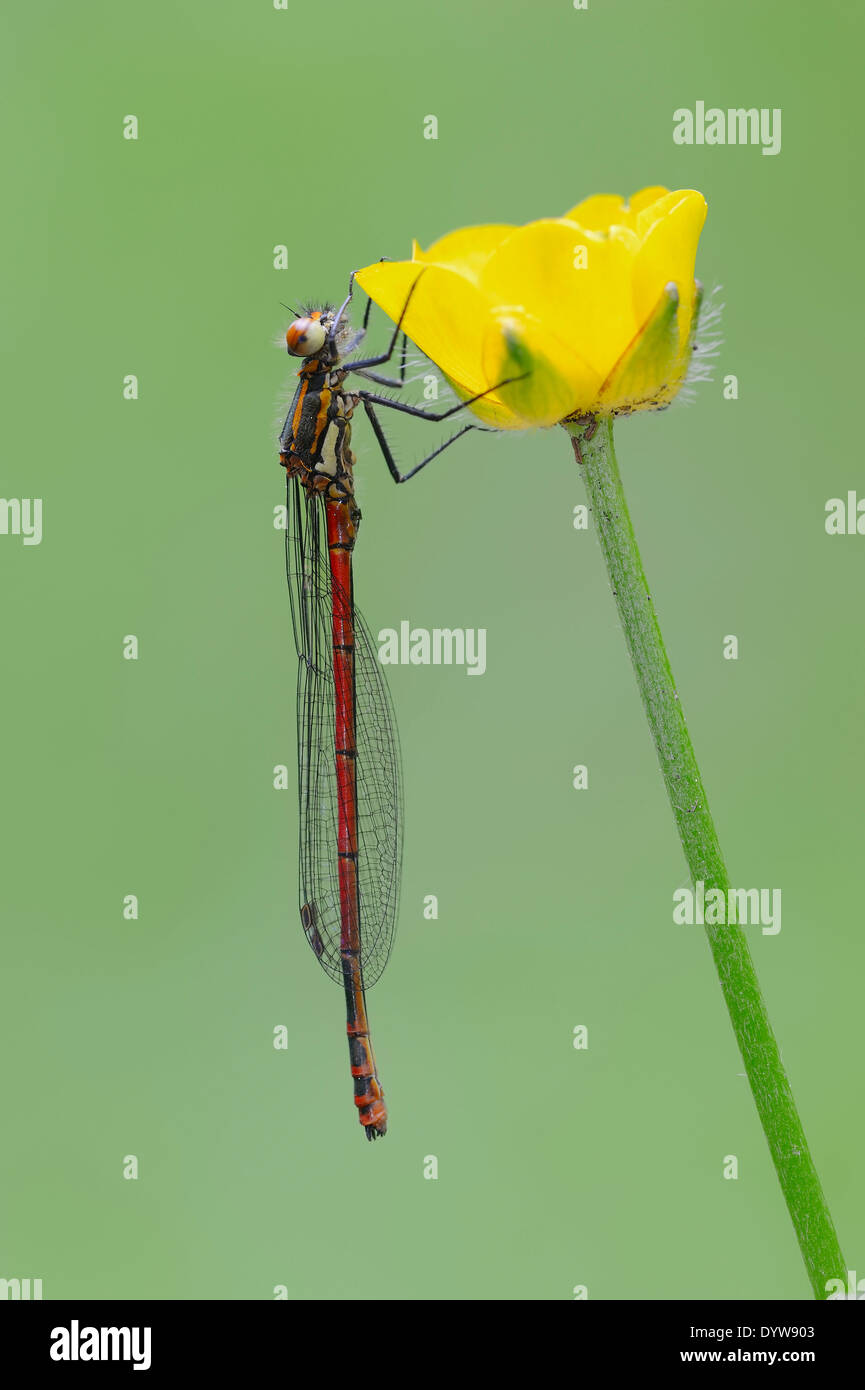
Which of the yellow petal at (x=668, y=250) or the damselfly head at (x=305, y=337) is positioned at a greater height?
the damselfly head at (x=305, y=337)

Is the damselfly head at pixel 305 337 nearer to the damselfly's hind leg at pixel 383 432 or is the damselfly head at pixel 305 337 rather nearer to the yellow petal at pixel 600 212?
the damselfly's hind leg at pixel 383 432

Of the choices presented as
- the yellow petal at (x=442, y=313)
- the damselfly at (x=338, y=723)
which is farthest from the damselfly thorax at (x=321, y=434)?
the yellow petal at (x=442, y=313)

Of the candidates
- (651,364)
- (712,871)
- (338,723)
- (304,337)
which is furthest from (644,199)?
(338,723)

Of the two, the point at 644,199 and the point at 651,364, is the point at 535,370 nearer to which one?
the point at 651,364

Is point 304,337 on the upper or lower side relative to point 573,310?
upper

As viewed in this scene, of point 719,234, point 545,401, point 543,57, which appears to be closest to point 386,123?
point 543,57

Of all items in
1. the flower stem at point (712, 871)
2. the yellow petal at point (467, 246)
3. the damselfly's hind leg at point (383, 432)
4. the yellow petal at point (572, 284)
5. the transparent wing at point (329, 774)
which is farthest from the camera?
the transparent wing at point (329, 774)
